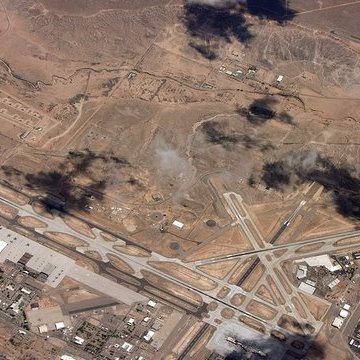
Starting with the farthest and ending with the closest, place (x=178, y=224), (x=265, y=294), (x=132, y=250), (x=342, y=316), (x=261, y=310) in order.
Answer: (x=178, y=224) → (x=132, y=250) → (x=265, y=294) → (x=261, y=310) → (x=342, y=316)

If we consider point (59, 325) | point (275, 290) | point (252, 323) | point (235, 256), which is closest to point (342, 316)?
point (275, 290)

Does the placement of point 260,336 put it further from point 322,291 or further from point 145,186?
point 145,186

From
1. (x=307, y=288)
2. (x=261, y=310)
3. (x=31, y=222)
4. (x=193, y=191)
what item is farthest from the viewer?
(x=193, y=191)

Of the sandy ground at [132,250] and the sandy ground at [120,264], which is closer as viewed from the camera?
the sandy ground at [120,264]

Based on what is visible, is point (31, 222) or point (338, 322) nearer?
point (338, 322)

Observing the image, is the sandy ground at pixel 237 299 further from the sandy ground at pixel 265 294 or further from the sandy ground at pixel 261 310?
the sandy ground at pixel 265 294

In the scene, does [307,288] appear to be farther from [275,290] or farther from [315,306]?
[275,290]

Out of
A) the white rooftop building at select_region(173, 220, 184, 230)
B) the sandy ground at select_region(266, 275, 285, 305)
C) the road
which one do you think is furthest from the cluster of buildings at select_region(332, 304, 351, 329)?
the white rooftop building at select_region(173, 220, 184, 230)

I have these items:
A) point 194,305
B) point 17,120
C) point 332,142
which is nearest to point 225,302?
point 194,305

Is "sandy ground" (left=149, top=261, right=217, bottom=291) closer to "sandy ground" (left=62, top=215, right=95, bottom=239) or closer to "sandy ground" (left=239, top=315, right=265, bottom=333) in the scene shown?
"sandy ground" (left=239, top=315, right=265, bottom=333)

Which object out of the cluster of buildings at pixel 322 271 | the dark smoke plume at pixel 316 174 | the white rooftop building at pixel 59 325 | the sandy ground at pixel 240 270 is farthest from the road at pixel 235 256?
the white rooftop building at pixel 59 325

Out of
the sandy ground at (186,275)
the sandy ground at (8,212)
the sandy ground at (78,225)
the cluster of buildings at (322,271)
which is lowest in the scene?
the sandy ground at (8,212)
